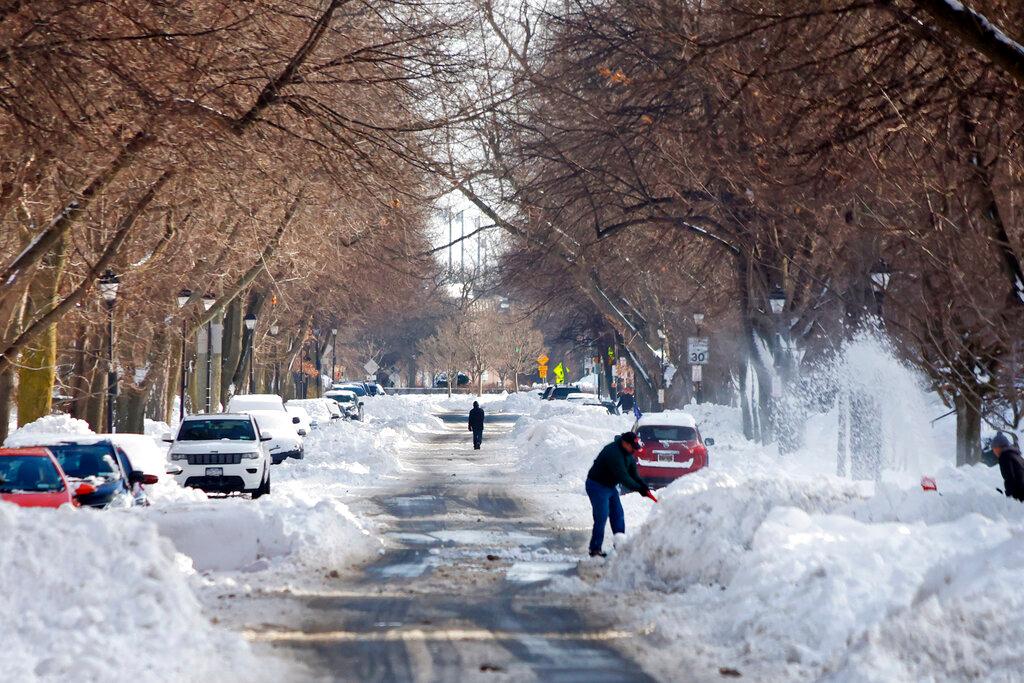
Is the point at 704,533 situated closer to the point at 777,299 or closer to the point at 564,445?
the point at 777,299

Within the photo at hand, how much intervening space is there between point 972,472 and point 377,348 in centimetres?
10199

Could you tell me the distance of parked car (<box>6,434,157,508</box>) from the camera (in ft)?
63.5

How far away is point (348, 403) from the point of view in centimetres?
7694

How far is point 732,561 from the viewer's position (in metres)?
14.1

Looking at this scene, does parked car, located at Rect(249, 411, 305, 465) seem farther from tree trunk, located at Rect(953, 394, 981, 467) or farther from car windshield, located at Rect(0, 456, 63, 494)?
car windshield, located at Rect(0, 456, 63, 494)

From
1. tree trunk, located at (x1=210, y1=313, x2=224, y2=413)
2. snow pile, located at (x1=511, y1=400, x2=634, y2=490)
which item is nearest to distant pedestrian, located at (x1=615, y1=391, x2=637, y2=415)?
snow pile, located at (x1=511, y1=400, x2=634, y2=490)

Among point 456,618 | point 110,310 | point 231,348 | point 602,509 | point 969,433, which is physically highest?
point 231,348

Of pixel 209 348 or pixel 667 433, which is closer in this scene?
pixel 667 433

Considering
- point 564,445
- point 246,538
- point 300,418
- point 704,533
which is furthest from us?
point 300,418

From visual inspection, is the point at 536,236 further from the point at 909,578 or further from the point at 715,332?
the point at 909,578

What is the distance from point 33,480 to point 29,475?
0.10 m

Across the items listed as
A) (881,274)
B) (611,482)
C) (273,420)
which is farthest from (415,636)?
(273,420)

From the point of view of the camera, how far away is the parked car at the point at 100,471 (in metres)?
19.3

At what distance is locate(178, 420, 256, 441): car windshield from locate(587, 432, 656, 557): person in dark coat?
12540mm
